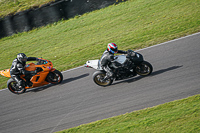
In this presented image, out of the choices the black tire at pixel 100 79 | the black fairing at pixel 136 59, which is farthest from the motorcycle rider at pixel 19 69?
the black fairing at pixel 136 59

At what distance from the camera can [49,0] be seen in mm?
33125

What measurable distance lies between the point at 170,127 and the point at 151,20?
11.9 metres

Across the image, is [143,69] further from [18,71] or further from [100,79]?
[18,71]

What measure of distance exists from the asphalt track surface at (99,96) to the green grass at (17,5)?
80.1 ft

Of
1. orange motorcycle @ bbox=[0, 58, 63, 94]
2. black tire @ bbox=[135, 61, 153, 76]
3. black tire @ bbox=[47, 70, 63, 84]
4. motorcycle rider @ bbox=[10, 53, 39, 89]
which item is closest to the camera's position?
black tire @ bbox=[135, 61, 153, 76]

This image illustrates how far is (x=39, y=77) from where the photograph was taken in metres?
11.8

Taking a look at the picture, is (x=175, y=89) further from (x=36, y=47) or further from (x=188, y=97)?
(x=36, y=47)

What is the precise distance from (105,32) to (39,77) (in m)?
7.75

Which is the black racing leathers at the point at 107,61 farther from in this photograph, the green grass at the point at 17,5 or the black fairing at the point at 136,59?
the green grass at the point at 17,5

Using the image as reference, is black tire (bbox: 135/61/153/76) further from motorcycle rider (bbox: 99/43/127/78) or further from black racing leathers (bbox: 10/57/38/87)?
black racing leathers (bbox: 10/57/38/87)

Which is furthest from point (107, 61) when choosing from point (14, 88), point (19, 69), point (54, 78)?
point (14, 88)

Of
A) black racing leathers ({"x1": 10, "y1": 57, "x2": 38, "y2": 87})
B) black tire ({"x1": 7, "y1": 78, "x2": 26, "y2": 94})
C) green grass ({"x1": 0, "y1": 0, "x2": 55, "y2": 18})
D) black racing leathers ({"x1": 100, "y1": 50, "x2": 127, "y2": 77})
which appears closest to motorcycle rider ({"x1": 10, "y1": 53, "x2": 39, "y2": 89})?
black racing leathers ({"x1": 10, "y1": 57, "x2": 38, "y2": 87})

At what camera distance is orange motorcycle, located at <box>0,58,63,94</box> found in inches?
462

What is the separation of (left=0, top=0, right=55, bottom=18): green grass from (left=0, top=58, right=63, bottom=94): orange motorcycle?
23.4 metres
